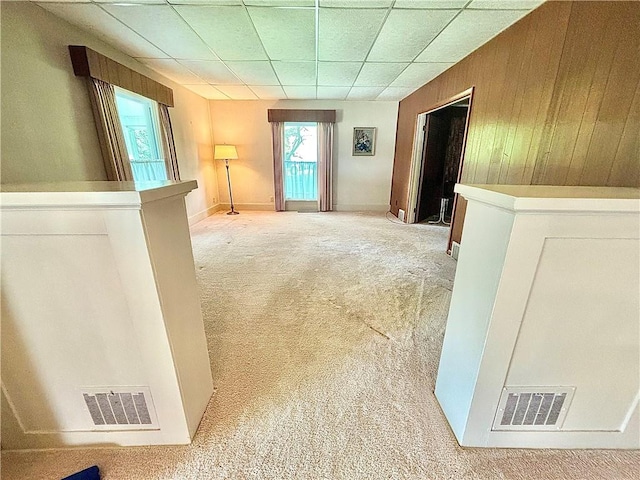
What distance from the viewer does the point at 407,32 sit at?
2.37 m

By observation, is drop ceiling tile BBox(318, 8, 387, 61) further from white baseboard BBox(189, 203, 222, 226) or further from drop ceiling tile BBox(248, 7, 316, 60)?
white baseboard BBox(189, 203, 222, 226)

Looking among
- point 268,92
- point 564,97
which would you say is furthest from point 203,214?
point 564,97

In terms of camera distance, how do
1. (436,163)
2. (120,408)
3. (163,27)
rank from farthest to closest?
(436,163) → (163,27) → (120,408)

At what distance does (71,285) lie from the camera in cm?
89

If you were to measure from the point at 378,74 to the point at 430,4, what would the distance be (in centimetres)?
174

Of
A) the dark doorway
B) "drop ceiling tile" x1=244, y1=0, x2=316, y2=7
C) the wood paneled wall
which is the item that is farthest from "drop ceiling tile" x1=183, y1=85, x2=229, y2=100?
the wood paneled wall

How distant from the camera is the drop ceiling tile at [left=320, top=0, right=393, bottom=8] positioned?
6.37ft

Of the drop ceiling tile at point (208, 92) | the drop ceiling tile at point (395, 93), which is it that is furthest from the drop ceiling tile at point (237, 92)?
the drop ceiling tile at point (395, 93)

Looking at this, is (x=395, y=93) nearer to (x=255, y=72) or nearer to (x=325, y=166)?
(x=325, y=166)

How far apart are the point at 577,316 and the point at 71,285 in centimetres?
174

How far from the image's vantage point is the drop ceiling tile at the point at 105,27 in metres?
2.01

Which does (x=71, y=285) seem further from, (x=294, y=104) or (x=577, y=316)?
(x=294, y=104)

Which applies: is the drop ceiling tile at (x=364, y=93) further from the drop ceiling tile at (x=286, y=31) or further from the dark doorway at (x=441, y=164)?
the drop ceiling tile at (x=286, y=31)

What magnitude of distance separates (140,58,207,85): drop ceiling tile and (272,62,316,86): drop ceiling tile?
1.20 metres
